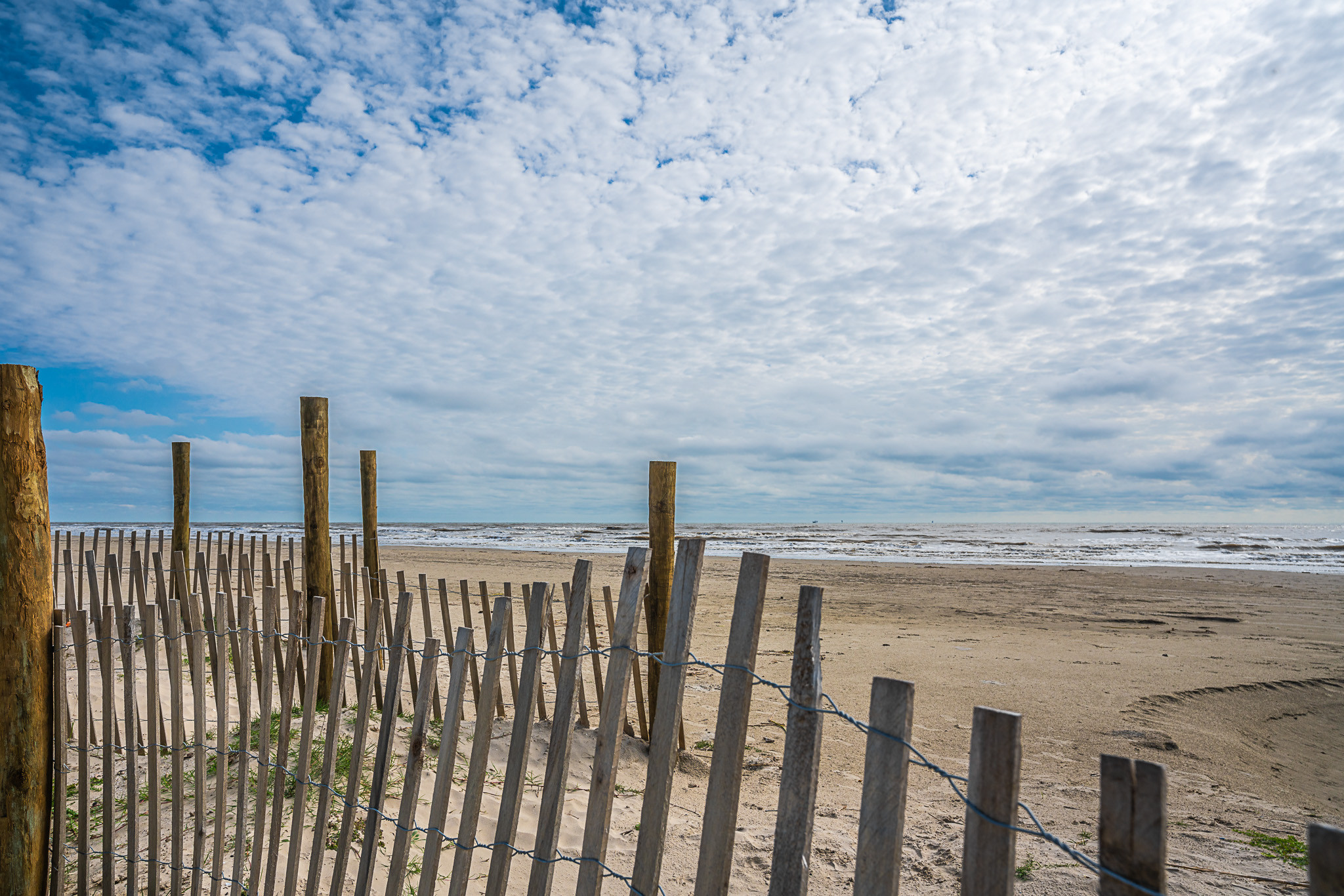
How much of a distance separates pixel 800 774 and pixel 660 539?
9.17 ft

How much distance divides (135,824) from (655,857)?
274 cm

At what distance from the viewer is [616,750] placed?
190 centimetres

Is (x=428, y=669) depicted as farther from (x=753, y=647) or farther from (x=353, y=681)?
(x=353, y=681)

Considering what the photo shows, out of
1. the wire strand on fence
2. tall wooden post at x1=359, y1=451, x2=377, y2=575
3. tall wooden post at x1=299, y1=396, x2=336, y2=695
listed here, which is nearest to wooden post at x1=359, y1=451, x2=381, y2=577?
tall wooden post at x1=359, y1=451, x2=377, y2=575

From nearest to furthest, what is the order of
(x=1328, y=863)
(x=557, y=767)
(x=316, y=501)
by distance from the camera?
1. (x=1328, y=863)
2. (x=557, y=767)
3. (x=316, y=501)

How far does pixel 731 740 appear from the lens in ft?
5.34

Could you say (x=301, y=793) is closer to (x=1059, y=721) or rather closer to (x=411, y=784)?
(x=411, y=784)

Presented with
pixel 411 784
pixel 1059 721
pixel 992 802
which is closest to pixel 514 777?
pixel 411 784

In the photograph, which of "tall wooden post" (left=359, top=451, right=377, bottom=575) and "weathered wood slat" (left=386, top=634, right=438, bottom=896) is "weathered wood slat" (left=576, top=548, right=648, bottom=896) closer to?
"weathered wood slat" (left=386, top=634, right=438, bottom=896)

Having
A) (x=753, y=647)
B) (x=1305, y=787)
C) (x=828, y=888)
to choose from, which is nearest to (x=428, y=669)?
(x=753, y=647)

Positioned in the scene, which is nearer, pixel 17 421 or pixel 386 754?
pixel 386 754

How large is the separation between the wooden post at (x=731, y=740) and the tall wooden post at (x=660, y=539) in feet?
8.12

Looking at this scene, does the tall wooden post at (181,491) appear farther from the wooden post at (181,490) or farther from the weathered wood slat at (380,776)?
the weathered wood slat at (380,776)

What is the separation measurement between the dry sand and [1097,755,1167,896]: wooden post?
2386mm
